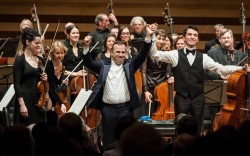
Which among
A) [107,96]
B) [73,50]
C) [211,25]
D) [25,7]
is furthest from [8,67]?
[211,25]

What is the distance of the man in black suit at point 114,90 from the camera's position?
21.7ft

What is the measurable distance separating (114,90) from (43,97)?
711 millimetres

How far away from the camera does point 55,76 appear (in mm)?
7289

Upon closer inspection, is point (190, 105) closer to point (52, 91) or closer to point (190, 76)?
point (190, 76)

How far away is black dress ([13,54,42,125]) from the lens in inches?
260

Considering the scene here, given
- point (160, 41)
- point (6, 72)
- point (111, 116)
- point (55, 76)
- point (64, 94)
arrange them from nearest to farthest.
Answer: point (111, 116), point (55, 76), point (64, 94), point (6, 72), point (160, 41)

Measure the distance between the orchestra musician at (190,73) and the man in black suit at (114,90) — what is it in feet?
1.35

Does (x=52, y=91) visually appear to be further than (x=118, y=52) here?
Yes

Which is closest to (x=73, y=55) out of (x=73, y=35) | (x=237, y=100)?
(x=73, y=35)

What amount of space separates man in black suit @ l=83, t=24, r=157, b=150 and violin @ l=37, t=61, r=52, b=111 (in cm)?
40

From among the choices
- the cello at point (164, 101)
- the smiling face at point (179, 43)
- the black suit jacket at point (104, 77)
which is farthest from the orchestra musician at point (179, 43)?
the black suit jacket at point (104, 77)

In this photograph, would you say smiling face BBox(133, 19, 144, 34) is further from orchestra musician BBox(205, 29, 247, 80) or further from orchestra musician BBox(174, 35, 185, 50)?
orchestra musician BBox(205, 29, 247, 80)

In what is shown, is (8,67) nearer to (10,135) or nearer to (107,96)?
(107,96)

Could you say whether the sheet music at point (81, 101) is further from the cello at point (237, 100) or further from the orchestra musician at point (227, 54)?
the orchestra musician at point (227, 54)
